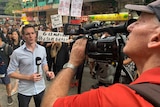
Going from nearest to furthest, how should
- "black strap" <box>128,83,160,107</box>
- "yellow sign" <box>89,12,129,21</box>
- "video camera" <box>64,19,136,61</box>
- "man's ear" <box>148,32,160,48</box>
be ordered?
"black strap" <box>128,83,160,107</box> → "man's ear" <box>148,32,160,48</box> → "video camera" <box>64,19,136,61</box> → "yellow sign" <box>89,12,129,21</box>

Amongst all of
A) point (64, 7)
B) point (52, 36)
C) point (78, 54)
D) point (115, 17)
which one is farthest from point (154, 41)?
point (115, 17)

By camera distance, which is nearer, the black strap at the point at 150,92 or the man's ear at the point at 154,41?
the black strap at the point at 150,92

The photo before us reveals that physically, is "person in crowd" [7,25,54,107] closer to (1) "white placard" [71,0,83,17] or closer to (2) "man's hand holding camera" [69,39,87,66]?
(2) "man's hand holding camera" [69,39,87,66]

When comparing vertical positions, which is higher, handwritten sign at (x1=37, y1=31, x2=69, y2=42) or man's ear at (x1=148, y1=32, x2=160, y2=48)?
man's ear at (x1=148, y1=32, x2=160, y2=48)

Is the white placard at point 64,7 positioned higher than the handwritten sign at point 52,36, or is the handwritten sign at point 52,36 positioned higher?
the white placard at point 64,7

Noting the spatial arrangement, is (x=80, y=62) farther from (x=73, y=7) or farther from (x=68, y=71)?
(x=73, y=7)

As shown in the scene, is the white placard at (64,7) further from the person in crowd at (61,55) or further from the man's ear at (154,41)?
the man's ear at (154,41)

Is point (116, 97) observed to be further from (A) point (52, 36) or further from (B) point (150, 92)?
(A) point (52, 36)

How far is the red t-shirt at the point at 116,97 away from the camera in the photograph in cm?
75

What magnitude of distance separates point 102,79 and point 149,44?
794 mm

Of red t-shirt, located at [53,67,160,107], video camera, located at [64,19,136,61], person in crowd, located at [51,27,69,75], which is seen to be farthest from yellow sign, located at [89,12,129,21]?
red t-shirt, located at [53,67,160,107]

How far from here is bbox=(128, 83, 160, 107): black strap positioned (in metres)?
0.72

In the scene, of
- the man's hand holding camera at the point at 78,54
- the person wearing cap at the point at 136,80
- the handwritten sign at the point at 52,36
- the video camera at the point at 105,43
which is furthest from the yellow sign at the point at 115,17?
the person wearing cap at the point at 136,80

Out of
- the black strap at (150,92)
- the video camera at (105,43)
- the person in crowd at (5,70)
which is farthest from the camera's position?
the person in crowd at (5,70)
